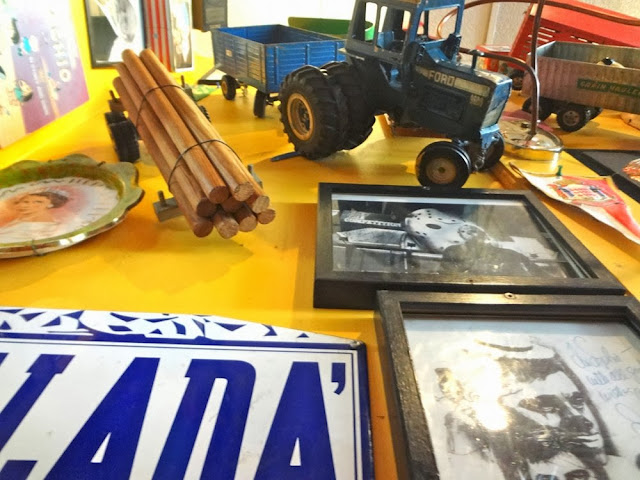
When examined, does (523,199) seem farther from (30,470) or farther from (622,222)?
(30,470)

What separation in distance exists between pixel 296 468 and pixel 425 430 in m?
0.12

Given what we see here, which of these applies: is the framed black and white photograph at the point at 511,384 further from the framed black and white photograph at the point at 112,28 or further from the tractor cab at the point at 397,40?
the framed black and white photograph at the point at 112,28

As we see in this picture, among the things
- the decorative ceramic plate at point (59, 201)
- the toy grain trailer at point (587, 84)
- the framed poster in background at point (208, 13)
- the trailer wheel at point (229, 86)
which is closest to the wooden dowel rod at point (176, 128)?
the decorative ceramic plate at point (59, 201)

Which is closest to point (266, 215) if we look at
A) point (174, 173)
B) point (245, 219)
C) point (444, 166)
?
point (245, 219)

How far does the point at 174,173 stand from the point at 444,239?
0.41 m

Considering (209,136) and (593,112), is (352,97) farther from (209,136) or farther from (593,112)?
(593,112)

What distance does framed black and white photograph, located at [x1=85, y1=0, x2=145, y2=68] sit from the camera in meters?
1.24

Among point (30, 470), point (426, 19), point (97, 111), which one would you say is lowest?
point (30, 470)

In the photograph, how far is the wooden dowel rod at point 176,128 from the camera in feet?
2.22

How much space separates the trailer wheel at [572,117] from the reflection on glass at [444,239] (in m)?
0.61

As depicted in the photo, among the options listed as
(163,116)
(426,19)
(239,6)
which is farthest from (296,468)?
(239,6)

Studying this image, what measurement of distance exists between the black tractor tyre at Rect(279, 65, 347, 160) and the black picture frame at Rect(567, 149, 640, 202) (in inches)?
22.4

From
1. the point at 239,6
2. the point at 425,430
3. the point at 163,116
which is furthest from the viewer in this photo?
the point at 239,6

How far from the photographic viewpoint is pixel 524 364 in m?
0.52
